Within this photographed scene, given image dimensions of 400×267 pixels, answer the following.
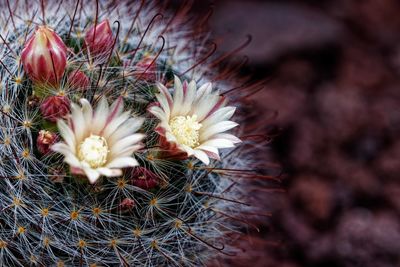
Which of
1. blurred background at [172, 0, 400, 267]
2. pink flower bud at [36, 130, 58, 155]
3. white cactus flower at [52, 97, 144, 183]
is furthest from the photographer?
blurred background at [172, 0, 400, 267]

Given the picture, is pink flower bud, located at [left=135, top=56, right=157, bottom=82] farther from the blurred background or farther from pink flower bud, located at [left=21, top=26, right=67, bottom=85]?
the blurred background

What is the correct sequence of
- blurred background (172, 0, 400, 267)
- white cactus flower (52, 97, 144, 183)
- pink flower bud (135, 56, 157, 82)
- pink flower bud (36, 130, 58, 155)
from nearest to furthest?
white cactus flower (52, 97, 144, 183)
pink flower bud (36, 130, 58, 155)
pink flower bud (135, 56, 157, 82)
blurred background (172, 0, 400, 267)

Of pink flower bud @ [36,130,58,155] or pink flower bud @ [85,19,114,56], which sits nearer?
pink flower bud @ [36,130,58,155]

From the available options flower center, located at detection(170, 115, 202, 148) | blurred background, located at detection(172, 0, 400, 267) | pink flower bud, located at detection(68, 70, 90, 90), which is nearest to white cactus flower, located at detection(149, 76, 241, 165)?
flower center, located at detection(170, 115, 202, 148)

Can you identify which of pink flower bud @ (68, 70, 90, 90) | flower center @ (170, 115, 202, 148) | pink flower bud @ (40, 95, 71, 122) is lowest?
pink flower bud @ (40, 95, 71, 122)

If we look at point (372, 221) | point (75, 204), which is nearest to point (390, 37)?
point (372, 221)

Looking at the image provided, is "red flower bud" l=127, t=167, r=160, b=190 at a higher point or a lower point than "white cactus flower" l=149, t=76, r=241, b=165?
lower

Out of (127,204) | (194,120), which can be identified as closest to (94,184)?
(127,204)
